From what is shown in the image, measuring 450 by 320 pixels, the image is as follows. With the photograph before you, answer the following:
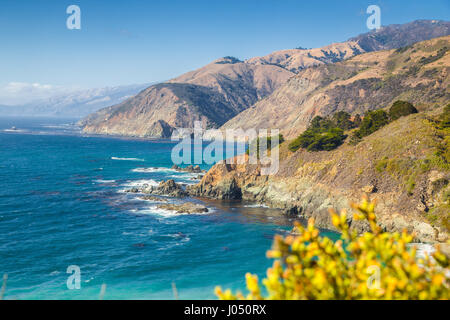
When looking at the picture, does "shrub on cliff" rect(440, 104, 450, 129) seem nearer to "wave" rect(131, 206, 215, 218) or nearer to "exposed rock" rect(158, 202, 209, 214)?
"wave" rect(131, 206, 215, 218)

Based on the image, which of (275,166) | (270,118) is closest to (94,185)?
(275,166)

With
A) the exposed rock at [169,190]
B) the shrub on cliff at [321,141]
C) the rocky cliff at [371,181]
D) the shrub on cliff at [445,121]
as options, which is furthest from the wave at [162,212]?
the shrub on cliff at [445,121]

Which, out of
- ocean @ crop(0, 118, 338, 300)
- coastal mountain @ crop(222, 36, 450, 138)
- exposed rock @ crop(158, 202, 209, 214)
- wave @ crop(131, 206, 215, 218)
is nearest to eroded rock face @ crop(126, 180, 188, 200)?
→ ocean @ crop(0, 118, 338, 300)

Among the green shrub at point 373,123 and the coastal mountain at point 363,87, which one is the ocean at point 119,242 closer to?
the green shrub at point 373,123
